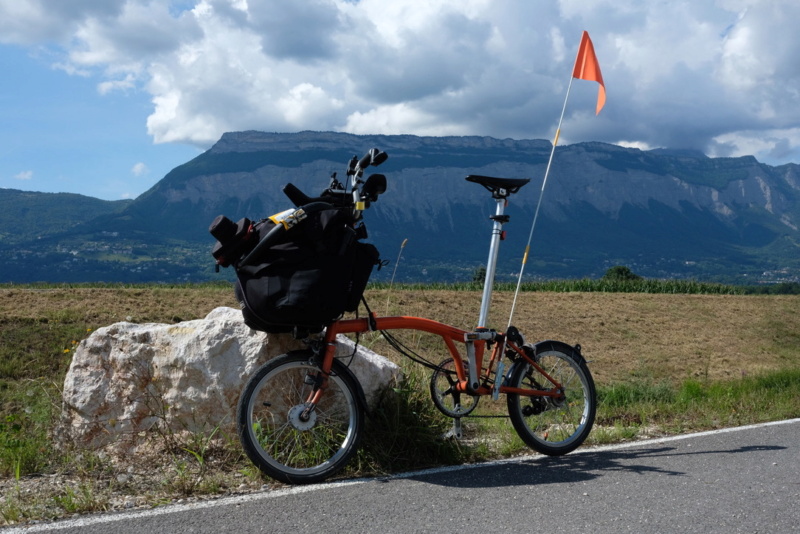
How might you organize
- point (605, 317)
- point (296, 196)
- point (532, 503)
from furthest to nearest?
point (605, 317) → point (296, 196) → point (532, 503)

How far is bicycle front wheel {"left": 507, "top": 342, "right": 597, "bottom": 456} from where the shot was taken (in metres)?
5.02

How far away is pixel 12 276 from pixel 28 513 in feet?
637

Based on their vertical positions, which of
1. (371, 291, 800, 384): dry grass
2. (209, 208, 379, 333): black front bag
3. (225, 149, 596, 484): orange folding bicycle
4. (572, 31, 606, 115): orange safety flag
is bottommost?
(371, 291, 800, 384): dry grass

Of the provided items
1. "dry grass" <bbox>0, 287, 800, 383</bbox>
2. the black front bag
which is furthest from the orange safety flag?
"dry grass" <bbox>0, 287, 800, 383</bbox>

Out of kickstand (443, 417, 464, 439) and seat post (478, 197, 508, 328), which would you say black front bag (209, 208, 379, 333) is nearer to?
seat post (478, 197, 508, 328)

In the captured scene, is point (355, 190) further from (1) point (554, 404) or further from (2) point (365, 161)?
(1) point (554, 404)

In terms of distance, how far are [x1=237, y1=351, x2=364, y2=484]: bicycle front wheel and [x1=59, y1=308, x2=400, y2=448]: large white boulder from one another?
28 centimetres

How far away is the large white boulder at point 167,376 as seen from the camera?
4.82 m

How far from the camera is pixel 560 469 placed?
465 centimetres

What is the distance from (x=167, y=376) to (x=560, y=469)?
2606mm

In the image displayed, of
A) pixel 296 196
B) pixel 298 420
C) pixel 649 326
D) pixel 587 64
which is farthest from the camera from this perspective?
pixel 649 326

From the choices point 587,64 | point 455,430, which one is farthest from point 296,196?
point 587,64

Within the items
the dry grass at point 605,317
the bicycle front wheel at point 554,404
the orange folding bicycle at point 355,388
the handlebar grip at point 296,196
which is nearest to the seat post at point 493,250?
the orange folding bicycle at point 355,388

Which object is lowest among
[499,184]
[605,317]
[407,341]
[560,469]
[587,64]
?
[605,317]
